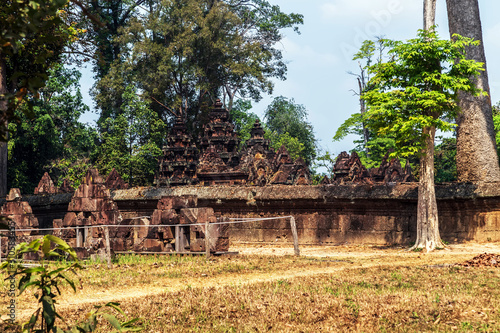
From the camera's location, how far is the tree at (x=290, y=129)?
55.5 meters

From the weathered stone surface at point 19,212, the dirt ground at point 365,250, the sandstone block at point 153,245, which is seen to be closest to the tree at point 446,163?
the dirt ground at point 365,250

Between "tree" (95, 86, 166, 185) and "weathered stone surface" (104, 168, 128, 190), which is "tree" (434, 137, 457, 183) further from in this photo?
"tree" (95, 86, 166, 185)

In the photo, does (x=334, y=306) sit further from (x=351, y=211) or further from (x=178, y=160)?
(x=178, y=160)

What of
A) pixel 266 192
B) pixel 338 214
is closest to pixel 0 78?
pixel 266 192

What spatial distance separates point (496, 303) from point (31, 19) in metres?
6.02

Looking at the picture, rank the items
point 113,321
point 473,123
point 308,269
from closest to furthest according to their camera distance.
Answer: point 113,321, point 308,269, point 473,123

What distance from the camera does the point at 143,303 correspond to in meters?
7.69

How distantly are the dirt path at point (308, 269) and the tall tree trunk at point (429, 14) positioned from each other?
5.92 m

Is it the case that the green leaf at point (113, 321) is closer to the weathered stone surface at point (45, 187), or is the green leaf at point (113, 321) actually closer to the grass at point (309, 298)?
the grass at point (309, 298)

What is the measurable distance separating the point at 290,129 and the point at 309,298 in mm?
55840

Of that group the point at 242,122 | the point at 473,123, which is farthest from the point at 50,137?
the point at 473,123

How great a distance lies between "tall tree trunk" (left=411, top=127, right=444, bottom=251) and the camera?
43.8 ft

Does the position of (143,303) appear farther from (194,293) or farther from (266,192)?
(266,192)

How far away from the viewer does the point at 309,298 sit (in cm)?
746
